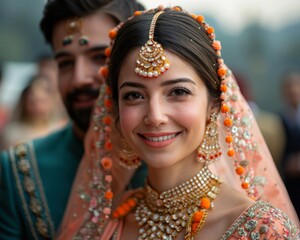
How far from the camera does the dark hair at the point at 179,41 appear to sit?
1.95 meters

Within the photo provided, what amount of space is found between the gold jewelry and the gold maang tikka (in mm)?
439

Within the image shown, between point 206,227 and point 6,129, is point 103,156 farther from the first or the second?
point 6,129

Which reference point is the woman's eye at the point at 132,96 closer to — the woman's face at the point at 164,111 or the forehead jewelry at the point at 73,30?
the woman's face at the point at 164,111

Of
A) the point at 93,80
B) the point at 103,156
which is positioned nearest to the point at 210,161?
the point at 103,156

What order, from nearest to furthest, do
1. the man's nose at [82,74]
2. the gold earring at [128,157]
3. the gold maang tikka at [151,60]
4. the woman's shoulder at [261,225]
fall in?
the woman's shoulder at [261,225]
the gold maang tikka at [151,60]
the gold earring at [128,157]
the man's nose at [82,74]

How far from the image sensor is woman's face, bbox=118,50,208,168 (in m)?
1.93

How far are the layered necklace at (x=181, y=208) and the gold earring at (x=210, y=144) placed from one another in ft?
0.14

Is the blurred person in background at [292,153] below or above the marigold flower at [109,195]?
below

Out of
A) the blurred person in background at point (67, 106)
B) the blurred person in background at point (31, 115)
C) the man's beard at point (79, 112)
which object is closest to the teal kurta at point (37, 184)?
the blurred person in background at point (67, 106)

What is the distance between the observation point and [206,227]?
1972 mm

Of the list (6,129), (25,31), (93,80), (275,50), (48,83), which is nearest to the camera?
(93,80)

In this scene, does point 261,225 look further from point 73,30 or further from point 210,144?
point 73,30

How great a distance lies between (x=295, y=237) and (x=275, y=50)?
20.5 feet

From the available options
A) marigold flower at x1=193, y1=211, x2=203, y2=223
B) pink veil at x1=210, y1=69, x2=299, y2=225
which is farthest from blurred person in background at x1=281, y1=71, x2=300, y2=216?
marigold flower at x1=193, y1=211, x2=203, y2=223
